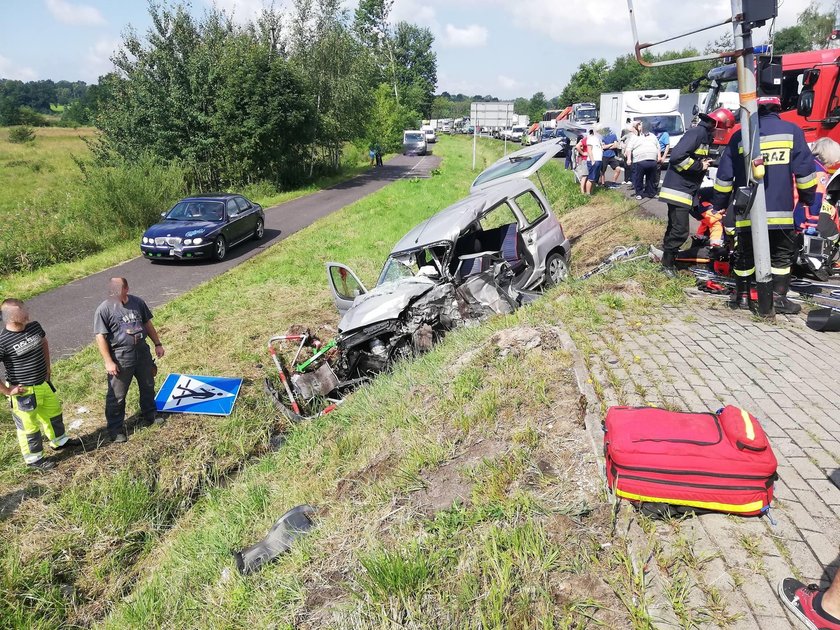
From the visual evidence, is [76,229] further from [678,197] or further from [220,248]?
[678,197]

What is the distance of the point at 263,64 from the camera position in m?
23.3

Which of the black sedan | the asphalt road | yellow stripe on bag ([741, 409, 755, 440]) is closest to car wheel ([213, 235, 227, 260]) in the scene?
the black sedan

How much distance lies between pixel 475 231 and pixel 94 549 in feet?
19.6

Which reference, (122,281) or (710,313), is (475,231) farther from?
(122,281)

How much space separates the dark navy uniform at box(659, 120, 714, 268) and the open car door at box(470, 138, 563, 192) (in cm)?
215

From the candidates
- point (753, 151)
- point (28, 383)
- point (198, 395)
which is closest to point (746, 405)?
point (753, 151)

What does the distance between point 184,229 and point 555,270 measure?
9302 mm

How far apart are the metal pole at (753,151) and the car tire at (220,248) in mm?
11551

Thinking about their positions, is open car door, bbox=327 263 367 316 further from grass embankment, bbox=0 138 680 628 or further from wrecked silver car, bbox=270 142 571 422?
grass embankment, bbox=0 138 680 628

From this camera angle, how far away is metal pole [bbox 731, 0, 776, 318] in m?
4.61

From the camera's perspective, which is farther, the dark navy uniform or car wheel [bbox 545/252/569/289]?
car wheel [bbox 545/252/569/289]

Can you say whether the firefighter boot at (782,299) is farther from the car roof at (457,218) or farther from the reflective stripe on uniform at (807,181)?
the car roof at (457,218)

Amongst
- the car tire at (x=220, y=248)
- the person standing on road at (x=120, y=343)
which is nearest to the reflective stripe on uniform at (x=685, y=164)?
the person standing on road at (x=120, y=343)

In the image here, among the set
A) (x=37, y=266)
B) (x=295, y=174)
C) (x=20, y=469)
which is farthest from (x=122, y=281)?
(x=295, y=174)
